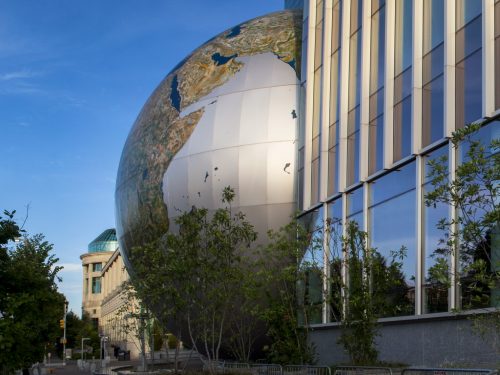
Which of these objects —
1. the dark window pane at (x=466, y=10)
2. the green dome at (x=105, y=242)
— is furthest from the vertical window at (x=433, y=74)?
the green dome at (x=105, y=242)

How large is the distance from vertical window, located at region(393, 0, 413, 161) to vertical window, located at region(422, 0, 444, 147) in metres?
0.86

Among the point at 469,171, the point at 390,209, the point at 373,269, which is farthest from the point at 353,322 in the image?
the point at 469,171

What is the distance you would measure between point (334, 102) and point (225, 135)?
472 centimetres

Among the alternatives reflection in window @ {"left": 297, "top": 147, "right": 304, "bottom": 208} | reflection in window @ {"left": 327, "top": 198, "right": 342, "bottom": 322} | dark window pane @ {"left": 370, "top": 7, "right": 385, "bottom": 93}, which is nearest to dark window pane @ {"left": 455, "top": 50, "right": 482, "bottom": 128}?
dark window pane @ {"left": 370, "top": 7, "right": 385, "bottom": 93}

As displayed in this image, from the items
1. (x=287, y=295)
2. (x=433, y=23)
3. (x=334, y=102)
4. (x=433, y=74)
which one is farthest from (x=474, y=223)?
(x=334, y=102)

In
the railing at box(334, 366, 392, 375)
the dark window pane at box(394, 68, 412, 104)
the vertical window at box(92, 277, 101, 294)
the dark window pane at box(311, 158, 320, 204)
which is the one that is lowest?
the vertical window at box(92, 277, 101, 294)

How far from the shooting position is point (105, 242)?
564 ft

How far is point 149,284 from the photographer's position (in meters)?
28.9

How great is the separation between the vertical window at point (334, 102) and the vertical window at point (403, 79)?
4.55 meters

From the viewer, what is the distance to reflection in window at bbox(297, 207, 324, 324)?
27281 mm

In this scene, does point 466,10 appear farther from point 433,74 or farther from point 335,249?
point 335,249

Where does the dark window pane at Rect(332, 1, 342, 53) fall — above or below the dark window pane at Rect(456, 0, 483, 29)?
above

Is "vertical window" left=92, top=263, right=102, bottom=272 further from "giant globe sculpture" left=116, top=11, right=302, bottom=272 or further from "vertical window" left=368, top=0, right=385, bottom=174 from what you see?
"vertical window" left=368, top=0, right=385, bottom=174

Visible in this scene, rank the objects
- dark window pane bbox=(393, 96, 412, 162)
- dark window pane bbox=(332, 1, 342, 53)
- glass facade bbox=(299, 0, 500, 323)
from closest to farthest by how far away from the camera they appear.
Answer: glass facade bbox=(299, 0, 500, 323)
dark window pane bbox=(393, 96, 412, 162)
dark window pane bbox=(332, 1, 342, 53)
